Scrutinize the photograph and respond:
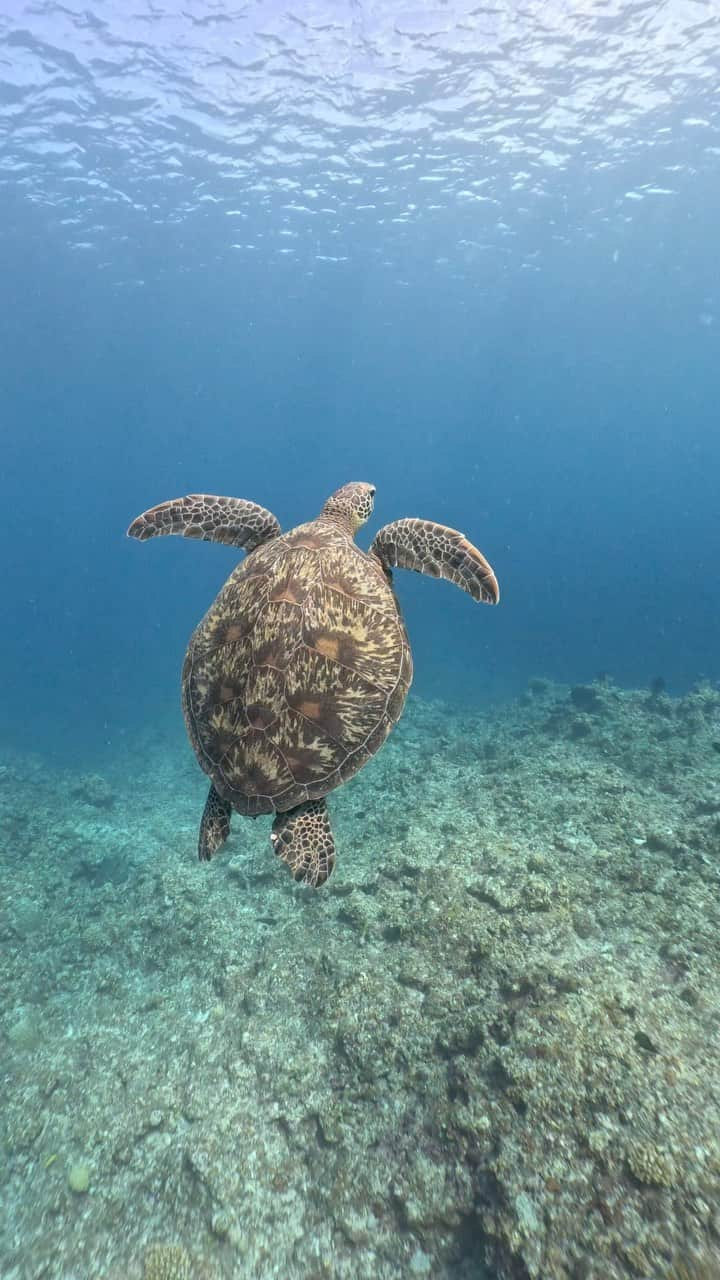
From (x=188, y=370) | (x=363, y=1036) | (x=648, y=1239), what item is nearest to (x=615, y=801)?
(x=363, y=1036)

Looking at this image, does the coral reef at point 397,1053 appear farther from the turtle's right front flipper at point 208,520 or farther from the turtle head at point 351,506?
the turtle's right front flipper at point 208,520

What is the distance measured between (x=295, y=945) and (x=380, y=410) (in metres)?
94.2

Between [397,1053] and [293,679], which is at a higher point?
[293,679]

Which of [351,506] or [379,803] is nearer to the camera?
[351,506]

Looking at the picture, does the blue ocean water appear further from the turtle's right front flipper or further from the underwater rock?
the turtle's right front flipper

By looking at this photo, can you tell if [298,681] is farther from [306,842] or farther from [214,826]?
[214,826]

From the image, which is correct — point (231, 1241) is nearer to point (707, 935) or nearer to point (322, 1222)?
point (322, 1222)

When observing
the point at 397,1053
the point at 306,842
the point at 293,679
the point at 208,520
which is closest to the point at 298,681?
the point at 293,679

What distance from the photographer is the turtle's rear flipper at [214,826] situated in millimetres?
4219

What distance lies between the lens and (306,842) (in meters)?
4.08

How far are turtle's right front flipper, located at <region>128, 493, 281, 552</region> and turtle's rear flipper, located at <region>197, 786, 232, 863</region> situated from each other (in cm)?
232

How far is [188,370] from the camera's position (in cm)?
5662

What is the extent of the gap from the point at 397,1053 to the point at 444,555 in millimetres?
3981

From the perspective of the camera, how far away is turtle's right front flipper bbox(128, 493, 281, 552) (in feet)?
16.4
